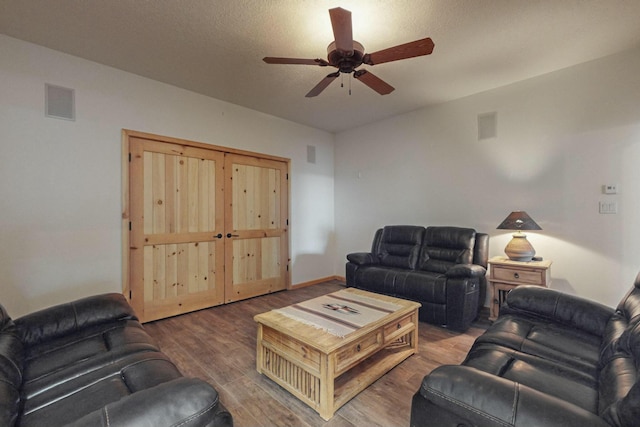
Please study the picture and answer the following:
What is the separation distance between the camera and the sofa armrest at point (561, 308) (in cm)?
168

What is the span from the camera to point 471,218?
376 cm

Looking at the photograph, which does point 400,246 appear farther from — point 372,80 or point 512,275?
point 372,80

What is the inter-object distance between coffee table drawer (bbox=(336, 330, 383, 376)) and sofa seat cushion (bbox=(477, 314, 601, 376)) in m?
0.68

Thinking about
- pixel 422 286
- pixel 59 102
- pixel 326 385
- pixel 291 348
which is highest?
pixel 59 102

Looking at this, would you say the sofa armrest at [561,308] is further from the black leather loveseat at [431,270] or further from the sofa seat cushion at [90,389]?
the sofa seat cushion at [90,389]

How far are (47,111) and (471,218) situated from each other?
4.83 meters

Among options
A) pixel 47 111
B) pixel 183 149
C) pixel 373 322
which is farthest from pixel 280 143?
pixel 373 322

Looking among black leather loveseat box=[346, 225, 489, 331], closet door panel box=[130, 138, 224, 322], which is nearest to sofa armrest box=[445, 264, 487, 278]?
black leather loveseat box=[346, 225, 489, 331]

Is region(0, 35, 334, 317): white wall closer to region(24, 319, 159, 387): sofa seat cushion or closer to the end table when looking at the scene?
region(24, 319, 159, 387): sofa seat cushion

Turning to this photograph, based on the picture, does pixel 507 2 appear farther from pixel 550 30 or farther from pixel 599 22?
pixel 599 22

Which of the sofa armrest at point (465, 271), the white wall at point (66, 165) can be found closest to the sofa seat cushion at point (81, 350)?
the white wall at point (66, 165)

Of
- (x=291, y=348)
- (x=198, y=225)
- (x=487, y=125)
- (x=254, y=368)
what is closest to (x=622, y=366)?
(x=291, y=348)

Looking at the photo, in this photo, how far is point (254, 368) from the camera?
2275 mm

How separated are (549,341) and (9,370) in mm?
2676
